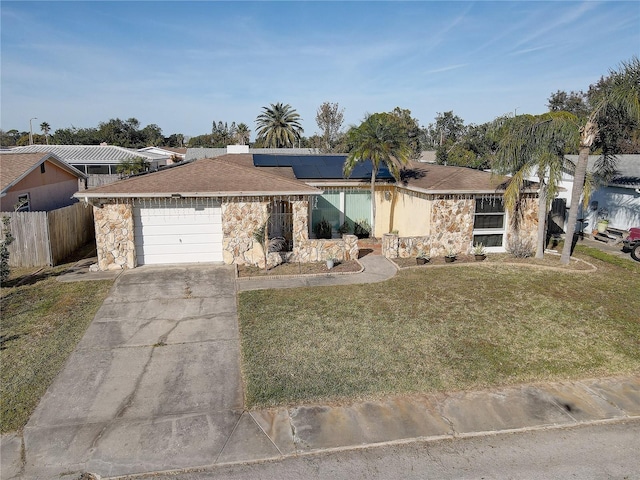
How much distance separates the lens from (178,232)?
48.9 feet

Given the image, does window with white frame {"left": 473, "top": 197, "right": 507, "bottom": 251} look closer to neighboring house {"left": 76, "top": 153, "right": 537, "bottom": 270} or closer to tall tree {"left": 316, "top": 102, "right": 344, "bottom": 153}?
neighboring house {"left": 76, "top": 153, "right": 537, "bottom": 270}

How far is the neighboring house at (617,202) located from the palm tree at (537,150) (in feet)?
16.9

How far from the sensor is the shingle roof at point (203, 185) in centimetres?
1413

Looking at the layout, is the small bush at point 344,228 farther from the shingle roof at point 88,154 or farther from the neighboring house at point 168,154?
the neighboring house at point 168,154

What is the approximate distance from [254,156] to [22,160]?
33.0 ft

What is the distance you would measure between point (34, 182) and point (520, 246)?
66.7 feet

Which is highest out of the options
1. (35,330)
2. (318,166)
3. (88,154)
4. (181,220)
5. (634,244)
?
(88,154)

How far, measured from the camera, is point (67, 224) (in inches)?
656

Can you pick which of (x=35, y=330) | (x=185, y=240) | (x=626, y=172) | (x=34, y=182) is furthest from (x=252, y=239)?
(x=626, y=172)

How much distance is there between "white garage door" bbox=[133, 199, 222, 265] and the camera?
577 inches

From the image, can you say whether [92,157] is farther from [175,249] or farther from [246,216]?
[246,216]

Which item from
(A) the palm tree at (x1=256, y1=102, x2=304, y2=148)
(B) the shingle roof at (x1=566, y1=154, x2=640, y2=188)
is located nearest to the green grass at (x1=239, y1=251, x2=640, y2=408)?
(B) the shingle roof at (x1=566, y1=154, x2=640, y2=188)

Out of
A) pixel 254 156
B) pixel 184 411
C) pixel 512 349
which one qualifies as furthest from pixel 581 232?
pixel 184 411

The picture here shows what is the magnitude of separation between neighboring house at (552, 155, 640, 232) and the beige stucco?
23.1 metres
